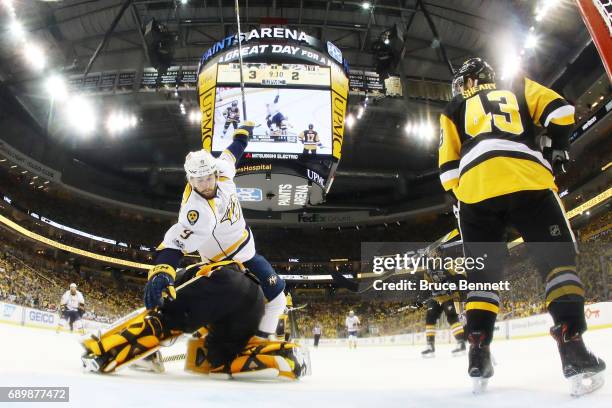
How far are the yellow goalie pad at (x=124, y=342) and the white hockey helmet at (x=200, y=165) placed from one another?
3.01 feet

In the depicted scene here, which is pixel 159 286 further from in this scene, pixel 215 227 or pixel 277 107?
pixel 277 107

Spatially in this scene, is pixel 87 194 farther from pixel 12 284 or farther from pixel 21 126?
pixel 12 284

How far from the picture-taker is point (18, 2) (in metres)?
16.2

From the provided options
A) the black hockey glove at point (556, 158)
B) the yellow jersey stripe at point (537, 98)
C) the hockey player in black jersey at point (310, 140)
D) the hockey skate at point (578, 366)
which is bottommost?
the hockey skate at point (578, 366)

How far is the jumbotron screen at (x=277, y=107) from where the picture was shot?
982 cm

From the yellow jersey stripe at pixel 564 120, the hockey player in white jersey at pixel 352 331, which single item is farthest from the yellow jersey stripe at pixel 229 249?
the hockey player in white jersey at pixel 352 331

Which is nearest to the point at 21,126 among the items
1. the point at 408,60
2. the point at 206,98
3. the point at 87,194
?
the point at 87,194

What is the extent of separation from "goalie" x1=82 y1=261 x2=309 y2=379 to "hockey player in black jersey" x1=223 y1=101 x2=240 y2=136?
278 inches

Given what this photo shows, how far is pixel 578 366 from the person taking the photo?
6.24 feet

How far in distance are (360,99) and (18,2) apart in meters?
13.3

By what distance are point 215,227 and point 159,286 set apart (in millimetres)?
572

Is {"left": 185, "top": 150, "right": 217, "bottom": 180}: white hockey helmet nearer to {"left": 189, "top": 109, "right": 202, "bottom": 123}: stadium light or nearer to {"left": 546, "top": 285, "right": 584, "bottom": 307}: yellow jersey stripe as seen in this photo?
{"left": 546, "top": 285, "right": 584, "bottom": 307}: yellow jersey stripe

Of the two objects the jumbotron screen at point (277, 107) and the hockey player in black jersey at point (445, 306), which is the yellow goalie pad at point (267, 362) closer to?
the hockey player in black jersey at point (445, 306)

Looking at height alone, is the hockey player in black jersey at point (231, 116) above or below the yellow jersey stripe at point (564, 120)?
above
